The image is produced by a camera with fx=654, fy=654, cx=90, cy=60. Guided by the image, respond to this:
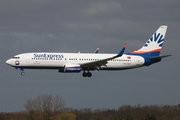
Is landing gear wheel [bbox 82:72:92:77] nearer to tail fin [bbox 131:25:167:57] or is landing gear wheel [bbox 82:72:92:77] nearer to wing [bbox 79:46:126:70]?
wing [bbox 79:46:126:70]

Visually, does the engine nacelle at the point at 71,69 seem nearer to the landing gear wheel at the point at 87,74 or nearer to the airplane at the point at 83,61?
the airplane at the point at 83,61

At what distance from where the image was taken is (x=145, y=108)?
164125 mm

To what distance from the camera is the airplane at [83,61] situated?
4264 inches

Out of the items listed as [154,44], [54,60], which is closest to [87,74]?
[54,60]

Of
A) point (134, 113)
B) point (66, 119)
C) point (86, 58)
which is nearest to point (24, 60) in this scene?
point (86, 58)

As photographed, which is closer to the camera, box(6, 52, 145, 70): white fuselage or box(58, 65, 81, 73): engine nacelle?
box(6, 52, 145, 70): white fuselage

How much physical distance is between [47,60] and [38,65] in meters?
1.73

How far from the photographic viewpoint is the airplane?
108m

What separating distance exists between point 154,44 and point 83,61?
1657cm

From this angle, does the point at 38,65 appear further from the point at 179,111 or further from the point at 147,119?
the point at 179,111

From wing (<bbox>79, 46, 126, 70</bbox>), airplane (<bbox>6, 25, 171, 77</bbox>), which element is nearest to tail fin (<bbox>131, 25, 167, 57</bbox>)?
airplane (<bbox>6, 25, 171, 77</bbox>)

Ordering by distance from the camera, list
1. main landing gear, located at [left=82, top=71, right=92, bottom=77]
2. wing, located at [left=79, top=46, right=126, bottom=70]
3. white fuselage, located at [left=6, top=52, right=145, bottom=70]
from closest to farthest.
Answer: white fuselage, located at [left=6, top=52, right=145, bottom=70]
wing, located at [left=79, top=46, right=126, bottom=70]
main landing gear, located at [left=82, top=71, right=92, bottom=77]

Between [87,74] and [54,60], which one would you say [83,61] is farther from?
[54,60]

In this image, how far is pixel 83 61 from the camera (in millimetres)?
110750
